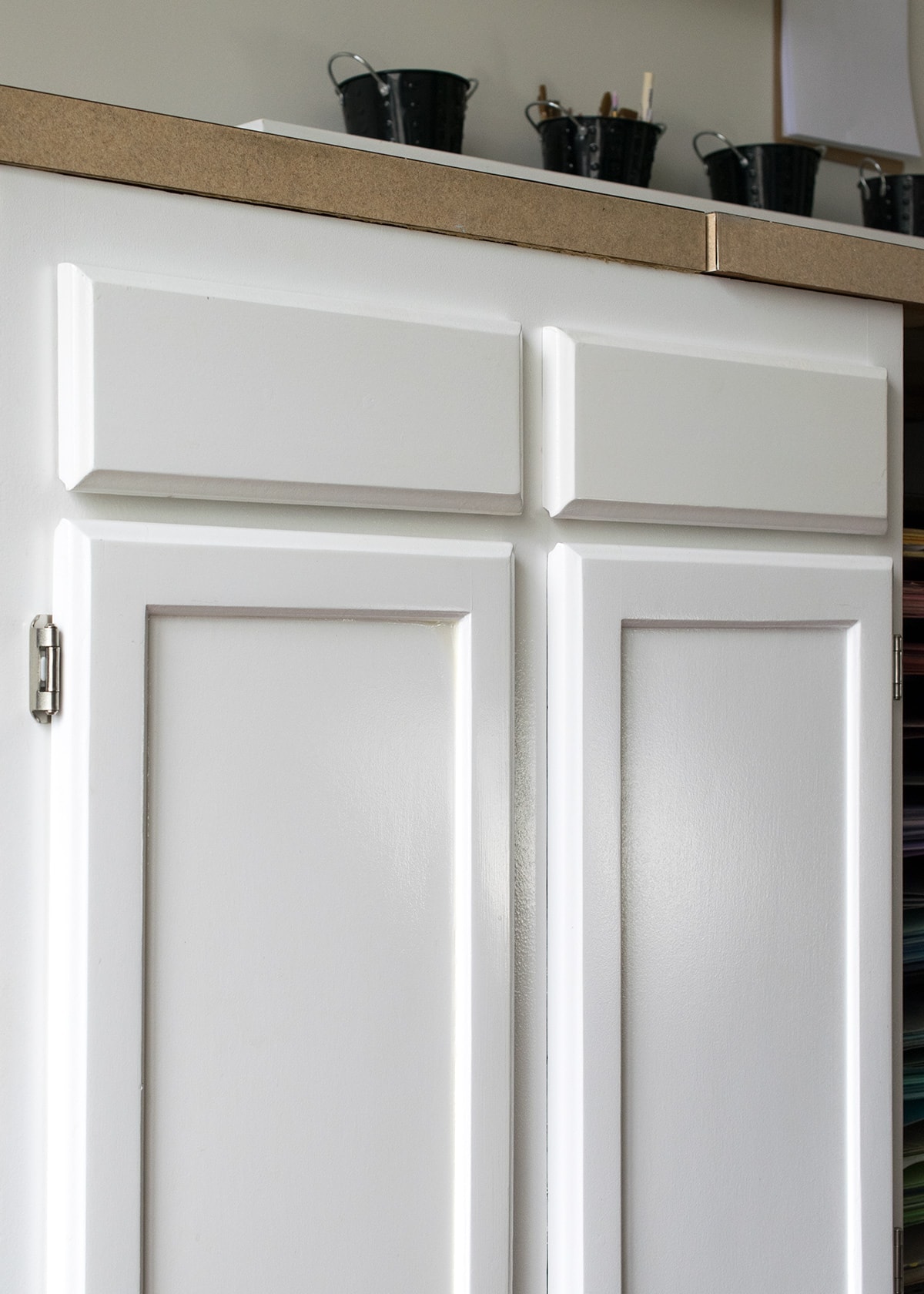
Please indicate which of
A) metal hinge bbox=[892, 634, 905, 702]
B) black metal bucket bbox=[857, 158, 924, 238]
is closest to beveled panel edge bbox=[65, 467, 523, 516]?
metal hinge bbox=[892, 634, 905, 702]

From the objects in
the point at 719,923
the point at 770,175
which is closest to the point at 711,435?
the point at 719,923

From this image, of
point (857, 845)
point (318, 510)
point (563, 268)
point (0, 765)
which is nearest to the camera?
point (0, 765)

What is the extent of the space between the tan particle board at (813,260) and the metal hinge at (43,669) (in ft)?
2.05

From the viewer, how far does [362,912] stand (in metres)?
0.92

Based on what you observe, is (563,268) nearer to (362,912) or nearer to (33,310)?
(33,310)

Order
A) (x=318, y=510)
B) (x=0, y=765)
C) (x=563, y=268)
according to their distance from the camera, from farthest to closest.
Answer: (x=563, y=268), (x=318, y=510), (x=0, y=765)

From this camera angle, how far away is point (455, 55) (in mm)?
1450

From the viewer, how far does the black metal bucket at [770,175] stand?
55.8 inches

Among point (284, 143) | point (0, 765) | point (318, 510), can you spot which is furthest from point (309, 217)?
point (0, 765)

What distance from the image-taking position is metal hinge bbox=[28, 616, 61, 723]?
32.4 inches

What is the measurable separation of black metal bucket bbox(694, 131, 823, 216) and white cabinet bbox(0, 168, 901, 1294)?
323 mm

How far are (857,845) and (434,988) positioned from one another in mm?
433

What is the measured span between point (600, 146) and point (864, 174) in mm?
614

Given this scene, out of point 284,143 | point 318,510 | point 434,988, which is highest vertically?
point 284,143
